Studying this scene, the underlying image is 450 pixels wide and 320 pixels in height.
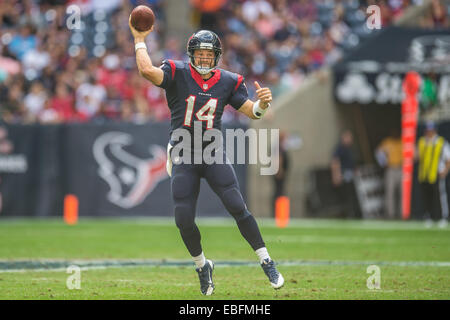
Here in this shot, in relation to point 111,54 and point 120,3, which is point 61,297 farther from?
point 120,3

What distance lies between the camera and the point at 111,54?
1841 cm

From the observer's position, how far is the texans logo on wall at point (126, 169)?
54.5 feet

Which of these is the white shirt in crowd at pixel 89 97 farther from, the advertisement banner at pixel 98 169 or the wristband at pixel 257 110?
the wristband at pixel 257 110

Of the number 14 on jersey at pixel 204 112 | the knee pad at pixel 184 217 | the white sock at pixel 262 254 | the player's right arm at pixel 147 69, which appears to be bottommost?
the white sock at pixel 262 254

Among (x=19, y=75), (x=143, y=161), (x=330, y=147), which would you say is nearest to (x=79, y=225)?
(x=143, y=161)

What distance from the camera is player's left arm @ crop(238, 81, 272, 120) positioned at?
6.47 m

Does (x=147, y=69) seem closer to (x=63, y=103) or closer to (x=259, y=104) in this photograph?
(x=259, y=104)

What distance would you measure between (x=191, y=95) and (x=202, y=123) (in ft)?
0.78

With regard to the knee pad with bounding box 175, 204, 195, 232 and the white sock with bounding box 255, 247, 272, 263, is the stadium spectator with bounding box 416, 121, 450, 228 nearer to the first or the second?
the white sock with bounding box 255, 247, 272, 263

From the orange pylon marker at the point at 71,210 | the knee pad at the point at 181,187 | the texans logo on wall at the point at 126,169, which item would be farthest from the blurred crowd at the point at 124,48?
the knee pad at the point at 181,187

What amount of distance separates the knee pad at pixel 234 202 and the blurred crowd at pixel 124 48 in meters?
10.1

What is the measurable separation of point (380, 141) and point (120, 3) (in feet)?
23.0

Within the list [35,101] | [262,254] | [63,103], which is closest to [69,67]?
[63,103]

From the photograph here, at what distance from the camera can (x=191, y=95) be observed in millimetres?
6496
